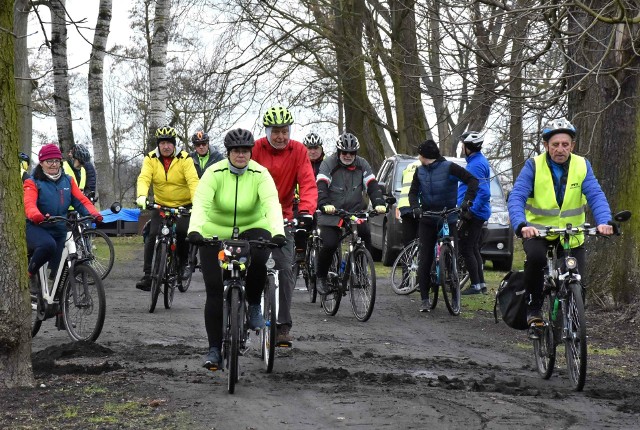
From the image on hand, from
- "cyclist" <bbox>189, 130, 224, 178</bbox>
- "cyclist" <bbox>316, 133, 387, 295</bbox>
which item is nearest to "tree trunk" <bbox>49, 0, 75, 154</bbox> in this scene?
"cyclist" <bbox>189, 130, 224, 178</bbox>

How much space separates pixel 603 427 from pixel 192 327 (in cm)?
575

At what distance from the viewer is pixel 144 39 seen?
1689 inches

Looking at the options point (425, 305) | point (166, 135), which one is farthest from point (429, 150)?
point (166, 135)

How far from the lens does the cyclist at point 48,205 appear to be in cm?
1094

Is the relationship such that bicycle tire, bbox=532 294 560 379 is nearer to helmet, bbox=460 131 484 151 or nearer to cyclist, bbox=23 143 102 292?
cyclist, bbox=23 143 102 292

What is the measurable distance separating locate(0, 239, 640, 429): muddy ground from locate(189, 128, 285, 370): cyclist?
0.46 meters

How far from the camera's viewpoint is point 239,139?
8.68 m

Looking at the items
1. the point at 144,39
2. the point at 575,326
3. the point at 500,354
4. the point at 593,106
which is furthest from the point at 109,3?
the point at 575,326

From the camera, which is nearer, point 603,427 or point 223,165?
point 603,427

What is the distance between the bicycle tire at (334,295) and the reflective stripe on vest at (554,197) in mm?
4249

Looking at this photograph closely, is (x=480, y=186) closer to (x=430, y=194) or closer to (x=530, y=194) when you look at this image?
(x=430, y=194)

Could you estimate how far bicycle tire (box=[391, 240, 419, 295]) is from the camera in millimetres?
15328

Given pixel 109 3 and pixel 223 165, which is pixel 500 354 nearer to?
pixel 223 165

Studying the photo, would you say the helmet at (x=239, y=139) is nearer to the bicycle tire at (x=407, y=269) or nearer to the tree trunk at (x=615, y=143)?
the tree trunk at (x=615, y=143)
